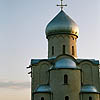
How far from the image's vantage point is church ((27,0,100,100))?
20812 mm

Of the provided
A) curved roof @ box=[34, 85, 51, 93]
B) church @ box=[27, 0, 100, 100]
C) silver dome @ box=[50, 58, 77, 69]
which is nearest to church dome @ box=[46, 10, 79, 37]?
church @ box=[27, 0, 100, 100]

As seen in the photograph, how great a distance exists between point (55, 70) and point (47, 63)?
198cm

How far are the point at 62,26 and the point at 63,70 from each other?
441 centimetres

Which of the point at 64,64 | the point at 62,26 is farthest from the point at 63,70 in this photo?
the point at 62,26

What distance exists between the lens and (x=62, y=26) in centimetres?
2347

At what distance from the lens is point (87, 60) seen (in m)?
23.0

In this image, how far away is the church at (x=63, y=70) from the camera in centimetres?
2081

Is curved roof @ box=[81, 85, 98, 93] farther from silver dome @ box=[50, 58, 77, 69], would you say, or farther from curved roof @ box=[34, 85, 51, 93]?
curved roof @ box=[34, 85, 51, 93]

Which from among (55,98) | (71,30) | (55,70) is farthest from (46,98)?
(71,30)

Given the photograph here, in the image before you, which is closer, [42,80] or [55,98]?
[55,98]

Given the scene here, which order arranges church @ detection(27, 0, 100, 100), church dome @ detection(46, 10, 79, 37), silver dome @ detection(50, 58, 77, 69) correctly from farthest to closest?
church dome @ detection(46, 10, 79, 37) < silver dome @ detection(50, 58, 77, 69) < church @ detection(27, 0, 100, 100)

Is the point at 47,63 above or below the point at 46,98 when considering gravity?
above

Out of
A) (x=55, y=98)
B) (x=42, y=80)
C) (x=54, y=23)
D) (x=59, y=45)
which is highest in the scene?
(x=54, y=23)

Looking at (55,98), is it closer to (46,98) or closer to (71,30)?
(46,98)
